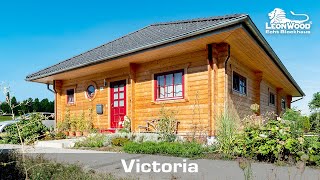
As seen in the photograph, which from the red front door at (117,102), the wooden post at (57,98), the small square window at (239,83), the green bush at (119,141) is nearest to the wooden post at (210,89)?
the small square window at (239,83)

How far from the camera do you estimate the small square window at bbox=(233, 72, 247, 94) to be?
36.5 feet

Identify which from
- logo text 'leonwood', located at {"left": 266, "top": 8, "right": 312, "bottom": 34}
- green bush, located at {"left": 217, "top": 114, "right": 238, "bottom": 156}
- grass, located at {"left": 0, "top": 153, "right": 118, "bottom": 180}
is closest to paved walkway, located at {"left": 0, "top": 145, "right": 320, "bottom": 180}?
grass, located at {"left": 0, "top": 153, "right": 118, "bottom": 180}

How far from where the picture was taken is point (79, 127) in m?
14.4

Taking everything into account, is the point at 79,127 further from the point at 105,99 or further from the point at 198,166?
the point at 198,166

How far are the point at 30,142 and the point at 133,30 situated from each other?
40.0ft

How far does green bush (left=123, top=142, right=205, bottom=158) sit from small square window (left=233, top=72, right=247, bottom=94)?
172 inches

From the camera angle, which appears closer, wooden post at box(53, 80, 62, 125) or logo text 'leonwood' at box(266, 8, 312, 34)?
logo text 'leonwood' at box(266, 8, 312, 34)

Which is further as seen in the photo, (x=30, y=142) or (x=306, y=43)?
(x=306, y=43)

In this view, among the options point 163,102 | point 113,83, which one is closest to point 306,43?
point 163,102

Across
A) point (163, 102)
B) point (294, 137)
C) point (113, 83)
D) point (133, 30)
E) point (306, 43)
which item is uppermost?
point (133, 30)

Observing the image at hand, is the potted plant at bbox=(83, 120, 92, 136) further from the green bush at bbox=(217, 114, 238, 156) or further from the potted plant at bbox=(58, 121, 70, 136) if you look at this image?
the green bush at bbox=(217, 114, 238, 156)

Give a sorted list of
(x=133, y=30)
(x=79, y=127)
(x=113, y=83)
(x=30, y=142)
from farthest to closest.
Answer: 1. (x=133, y=30)
2. (x=79, y=127)
3. (x=113, y=83)
4. (x=30, y=142)

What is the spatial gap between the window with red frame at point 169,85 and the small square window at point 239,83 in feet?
6.65

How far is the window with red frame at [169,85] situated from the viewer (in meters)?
10.7
